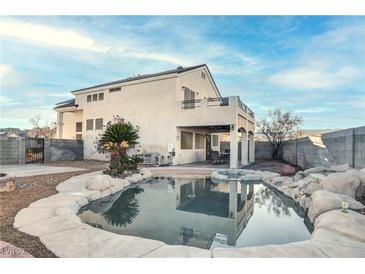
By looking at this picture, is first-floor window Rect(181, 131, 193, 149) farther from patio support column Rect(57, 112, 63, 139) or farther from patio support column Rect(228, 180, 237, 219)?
patio support column Rect(57, 112, 63, 139)

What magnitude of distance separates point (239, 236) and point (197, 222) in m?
1.05

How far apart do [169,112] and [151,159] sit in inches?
132

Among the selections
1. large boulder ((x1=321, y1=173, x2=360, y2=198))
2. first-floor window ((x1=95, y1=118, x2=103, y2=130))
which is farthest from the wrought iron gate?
large boulder ((x1=321, y1=173, x2=360, y2=198))

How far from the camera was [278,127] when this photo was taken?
21.1 meters

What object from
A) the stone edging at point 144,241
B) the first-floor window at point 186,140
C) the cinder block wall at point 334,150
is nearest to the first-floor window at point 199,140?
the first-floor window at point 186,140

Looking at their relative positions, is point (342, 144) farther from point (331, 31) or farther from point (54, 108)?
point (54, 108)

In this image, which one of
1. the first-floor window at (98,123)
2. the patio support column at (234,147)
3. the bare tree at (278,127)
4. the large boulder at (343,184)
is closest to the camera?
the large boulder at (343,184)

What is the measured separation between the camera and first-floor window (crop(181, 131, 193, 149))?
16.4m

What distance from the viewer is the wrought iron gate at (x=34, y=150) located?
15052mm

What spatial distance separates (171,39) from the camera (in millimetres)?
8383

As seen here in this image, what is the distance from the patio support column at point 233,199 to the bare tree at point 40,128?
2947 cm

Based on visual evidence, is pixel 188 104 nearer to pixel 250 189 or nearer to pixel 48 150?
pixel 250 189

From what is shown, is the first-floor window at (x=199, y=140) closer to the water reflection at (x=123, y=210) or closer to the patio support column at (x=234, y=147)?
the patio support column at (x=234, y=147)
